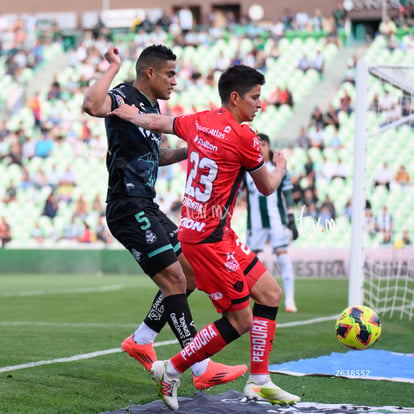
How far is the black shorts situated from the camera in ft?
19.4

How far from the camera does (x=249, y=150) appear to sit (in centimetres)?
544

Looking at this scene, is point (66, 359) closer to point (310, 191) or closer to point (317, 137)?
point (310, 191)

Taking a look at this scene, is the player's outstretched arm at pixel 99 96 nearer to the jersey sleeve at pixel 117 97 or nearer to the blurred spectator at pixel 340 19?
the jersey sleeve at pixel 117 97

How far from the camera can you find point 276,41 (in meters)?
27.6

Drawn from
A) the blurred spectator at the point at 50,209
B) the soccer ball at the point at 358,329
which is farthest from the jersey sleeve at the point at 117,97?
the blurred spectator at the point at 50,209

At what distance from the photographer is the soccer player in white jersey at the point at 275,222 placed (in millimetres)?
12375

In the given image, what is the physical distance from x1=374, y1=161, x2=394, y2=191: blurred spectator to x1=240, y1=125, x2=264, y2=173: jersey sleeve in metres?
11.6

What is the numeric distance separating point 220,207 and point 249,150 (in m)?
0.42

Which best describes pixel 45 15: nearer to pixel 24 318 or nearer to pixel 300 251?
pixel 300 251

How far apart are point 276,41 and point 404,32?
13.8ft

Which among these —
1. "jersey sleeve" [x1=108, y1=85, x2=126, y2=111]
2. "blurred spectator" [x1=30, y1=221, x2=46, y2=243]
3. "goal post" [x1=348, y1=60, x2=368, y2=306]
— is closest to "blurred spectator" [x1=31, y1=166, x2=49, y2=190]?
"blurred spectator" [x1=30, y1=221, x2=46, y2=243]

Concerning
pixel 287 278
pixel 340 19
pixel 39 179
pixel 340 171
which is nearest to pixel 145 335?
pixel 287 278

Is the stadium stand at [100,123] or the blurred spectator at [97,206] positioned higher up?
the stadium stand at [100,123]

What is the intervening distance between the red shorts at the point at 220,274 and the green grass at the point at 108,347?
0.95m
